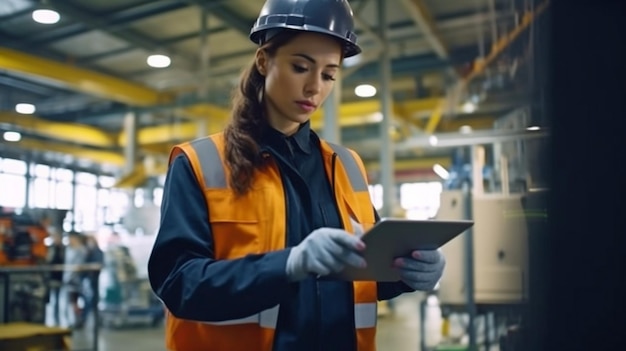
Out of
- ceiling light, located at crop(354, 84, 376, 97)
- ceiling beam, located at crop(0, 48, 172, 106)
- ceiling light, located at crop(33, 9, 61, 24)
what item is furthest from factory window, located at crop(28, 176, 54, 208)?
ceiling light, located at crop(354, 84, 376, 97)

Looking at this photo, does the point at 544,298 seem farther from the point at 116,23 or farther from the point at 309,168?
the point at 116,23

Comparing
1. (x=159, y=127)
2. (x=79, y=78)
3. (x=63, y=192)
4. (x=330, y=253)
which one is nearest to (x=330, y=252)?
(x=330, y=253)

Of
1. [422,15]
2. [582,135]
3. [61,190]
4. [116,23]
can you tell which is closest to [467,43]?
[422,15]

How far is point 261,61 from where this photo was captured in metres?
1.14

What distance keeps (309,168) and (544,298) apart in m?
0.69

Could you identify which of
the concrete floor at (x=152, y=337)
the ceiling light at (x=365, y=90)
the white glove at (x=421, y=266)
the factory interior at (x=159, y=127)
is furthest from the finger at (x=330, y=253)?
the ceiling light at (x=365, y=90)

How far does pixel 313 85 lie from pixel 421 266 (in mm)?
363

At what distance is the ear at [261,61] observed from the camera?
3.71 feet

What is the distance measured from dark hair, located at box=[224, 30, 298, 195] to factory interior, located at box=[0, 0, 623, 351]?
1.48 metres

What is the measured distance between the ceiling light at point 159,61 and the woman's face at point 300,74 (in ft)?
22.2

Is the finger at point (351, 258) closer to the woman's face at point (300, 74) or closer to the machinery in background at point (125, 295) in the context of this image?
the woman's face at point (300, 74)

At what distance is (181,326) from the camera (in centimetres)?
102

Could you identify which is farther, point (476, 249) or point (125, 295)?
point (125, 295)

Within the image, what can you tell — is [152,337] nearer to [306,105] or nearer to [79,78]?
[79,78]
